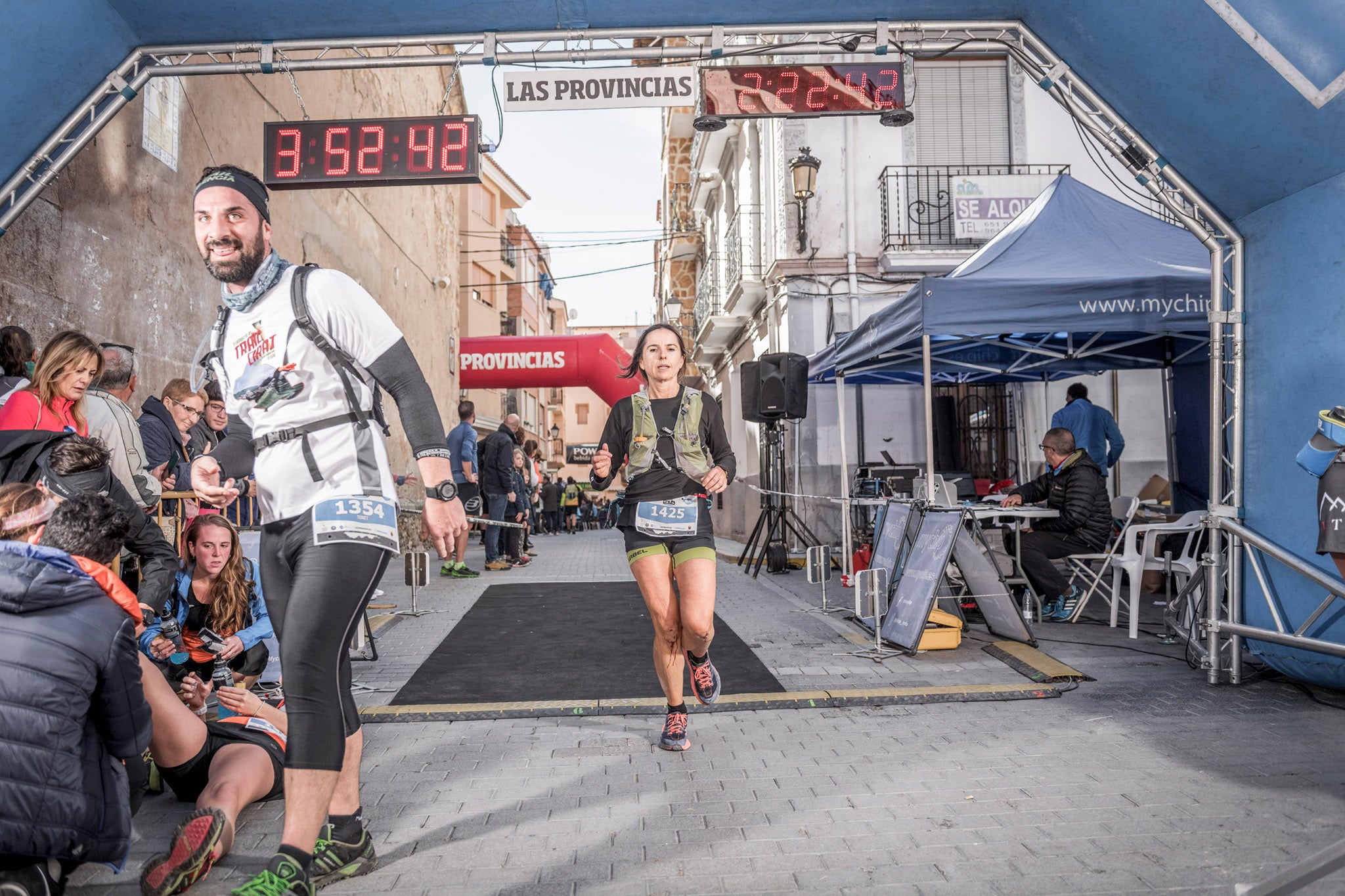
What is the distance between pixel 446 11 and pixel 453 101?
19.5m

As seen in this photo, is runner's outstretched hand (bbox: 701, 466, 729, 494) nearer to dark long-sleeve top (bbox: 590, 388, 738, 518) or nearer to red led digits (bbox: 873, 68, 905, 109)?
dark long-sleeve top (bbox: 590, 388, 738, 518)

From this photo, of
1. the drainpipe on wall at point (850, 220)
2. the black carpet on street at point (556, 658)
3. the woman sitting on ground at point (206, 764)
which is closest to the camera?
the woman sitting on ground at point (206, 764)

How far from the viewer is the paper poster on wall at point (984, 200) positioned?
48.9ft

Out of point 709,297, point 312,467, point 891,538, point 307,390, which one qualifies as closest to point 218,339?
point 307,390

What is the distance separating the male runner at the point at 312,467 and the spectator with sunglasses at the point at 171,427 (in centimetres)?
342

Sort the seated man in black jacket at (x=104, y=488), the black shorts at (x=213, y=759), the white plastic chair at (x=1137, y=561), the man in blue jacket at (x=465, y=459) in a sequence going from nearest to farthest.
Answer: the black shorts at (x=213, y=759), the seated man in black jacket at (x=104, y=488), the white plastic chair at (x=1137, y=561), the man in blue jacket at (x=465, y=459)

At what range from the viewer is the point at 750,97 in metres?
7.04

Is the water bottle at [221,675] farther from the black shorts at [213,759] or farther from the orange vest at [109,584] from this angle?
the orange vest at [109,584]

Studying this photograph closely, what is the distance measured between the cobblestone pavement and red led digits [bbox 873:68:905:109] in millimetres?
3868

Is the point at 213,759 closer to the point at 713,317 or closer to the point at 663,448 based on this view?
the point at 663,448

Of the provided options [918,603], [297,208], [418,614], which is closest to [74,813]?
[918,603]

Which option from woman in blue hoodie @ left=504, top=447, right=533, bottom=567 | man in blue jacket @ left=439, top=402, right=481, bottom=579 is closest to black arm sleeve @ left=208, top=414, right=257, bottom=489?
man in blue jacket @ left=439, top=402, right=481, bottom=579

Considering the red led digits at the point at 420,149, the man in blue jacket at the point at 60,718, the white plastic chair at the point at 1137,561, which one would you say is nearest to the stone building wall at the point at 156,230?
the red led digits at the point at 420,149

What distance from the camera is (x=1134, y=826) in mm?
3336
